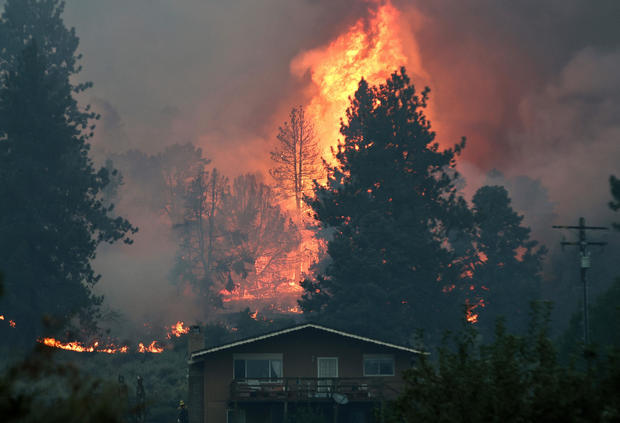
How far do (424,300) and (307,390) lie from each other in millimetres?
24241

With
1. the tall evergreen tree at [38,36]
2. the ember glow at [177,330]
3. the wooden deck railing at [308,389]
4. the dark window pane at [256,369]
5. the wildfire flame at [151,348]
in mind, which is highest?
the tall evergreen tree at [38,36]

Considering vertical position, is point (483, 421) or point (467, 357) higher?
point (467, 357)

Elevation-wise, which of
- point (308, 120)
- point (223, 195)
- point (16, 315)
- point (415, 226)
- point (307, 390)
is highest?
point (308, 120)

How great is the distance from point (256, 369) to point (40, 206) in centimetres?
2493

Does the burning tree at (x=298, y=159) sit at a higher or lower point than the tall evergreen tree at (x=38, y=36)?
lower

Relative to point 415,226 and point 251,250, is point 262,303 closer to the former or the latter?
point 251,250

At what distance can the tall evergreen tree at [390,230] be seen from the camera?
62938mm

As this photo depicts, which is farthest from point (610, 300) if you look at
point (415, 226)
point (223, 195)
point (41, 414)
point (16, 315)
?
point (223, 195)

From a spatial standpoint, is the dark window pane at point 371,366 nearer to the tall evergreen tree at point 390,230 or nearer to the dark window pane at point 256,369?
the dark window pane at point 256,369

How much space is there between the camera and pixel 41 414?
7598 mm

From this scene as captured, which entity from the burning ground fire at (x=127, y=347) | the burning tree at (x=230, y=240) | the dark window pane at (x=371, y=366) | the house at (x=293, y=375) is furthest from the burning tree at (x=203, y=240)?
the dark window pane at (x=371, y=366)

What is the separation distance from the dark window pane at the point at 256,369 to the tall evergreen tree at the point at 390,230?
1785 cm

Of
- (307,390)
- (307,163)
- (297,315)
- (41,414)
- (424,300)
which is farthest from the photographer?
(307,163)

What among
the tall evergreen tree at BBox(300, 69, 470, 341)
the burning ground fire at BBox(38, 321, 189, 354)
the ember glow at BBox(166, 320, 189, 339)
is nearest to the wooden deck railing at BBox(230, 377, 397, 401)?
the tall evergreen tree at BBox(300, 69, 470, 341)
